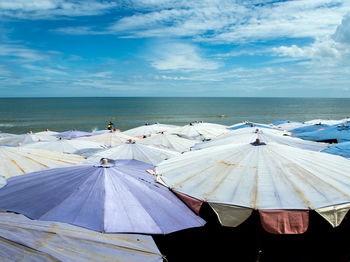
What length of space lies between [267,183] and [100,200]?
10.5ft

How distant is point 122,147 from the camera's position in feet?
30.7

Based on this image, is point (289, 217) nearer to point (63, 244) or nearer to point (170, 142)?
point (63, 244)

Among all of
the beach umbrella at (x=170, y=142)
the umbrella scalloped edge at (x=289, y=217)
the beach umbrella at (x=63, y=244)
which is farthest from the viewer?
the beach umbrella at (x=170, y=142)

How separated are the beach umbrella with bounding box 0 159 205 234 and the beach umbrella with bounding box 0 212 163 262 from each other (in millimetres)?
190

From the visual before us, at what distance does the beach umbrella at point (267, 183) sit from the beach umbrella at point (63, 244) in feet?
5.16

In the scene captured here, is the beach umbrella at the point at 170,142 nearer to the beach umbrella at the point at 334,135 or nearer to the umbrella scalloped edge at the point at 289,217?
the beach umbrella at the point at 334,135

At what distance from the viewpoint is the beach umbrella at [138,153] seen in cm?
862

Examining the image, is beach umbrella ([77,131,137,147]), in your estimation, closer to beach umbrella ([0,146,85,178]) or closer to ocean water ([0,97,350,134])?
beach umbrella ([0,146,85,178])

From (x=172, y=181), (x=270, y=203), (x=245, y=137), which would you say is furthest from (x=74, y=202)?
(x=245, y=137)

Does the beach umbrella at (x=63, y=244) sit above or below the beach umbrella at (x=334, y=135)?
below

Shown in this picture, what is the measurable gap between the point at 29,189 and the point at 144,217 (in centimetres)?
237

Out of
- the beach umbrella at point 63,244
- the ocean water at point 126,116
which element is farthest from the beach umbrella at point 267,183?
the ocean water at point 126,116

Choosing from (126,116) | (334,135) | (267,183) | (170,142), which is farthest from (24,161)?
(126,116)

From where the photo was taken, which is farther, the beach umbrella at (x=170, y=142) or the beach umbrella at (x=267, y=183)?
the beach umbrella at (x=170, y=142)
